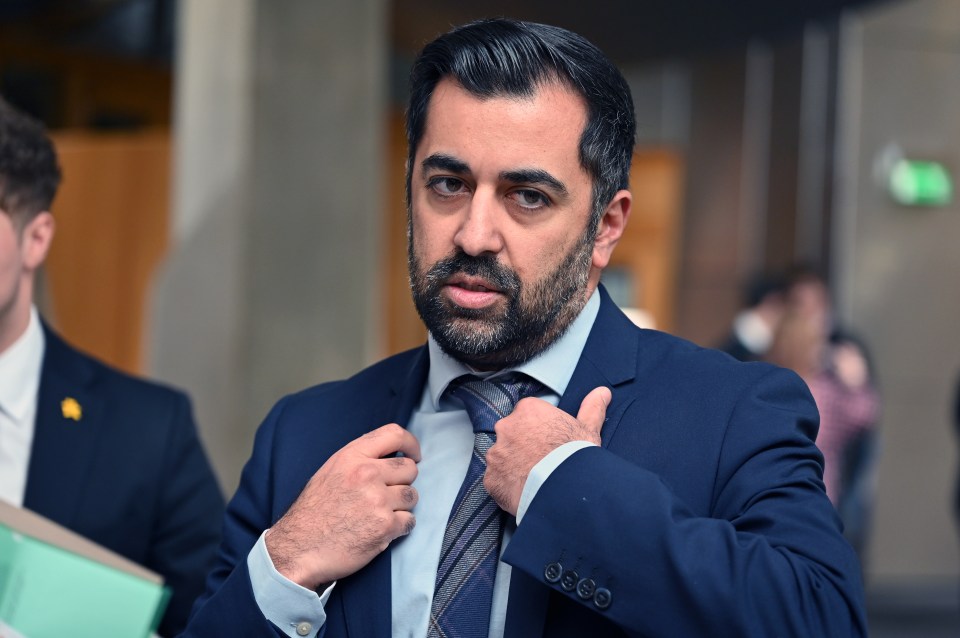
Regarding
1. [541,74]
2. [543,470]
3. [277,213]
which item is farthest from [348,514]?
[277,213]

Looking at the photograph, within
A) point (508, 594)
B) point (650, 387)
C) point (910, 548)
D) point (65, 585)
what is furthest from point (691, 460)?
point (910, 548)

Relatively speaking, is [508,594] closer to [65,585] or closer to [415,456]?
[415,456]

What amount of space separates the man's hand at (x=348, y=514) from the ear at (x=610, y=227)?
0.37 m

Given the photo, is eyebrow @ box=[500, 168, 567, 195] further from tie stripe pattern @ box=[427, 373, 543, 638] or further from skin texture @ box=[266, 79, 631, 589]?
tie stripe pattern @ box=[427, 373, 543, 638]

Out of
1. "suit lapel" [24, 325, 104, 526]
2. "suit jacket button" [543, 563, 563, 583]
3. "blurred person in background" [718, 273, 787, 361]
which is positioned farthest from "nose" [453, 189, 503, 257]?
"blurred person in background" [718, 273, 787, 361]

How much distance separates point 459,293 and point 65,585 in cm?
61

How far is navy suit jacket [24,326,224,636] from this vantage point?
97.6 inches

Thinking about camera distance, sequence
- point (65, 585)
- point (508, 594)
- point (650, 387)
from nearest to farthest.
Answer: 1. point (65, 585)
2. point (508, 594)
3. point (650, 387)

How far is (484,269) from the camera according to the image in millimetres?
1686

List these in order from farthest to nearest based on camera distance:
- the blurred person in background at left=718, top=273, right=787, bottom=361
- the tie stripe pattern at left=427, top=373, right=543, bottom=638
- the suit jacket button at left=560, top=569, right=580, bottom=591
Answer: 1. the blurred person in background at left=718, top=273, right=787, bottom=361
2. the tie stripe pattern at left=427, top=373, right=543, bottom=638
3. the suit jacket button at left=560, top=569, right=580, bottom=591

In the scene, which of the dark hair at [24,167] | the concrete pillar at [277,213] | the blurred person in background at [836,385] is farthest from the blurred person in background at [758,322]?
the dark hair at [24,167]

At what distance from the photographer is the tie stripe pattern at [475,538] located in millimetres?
1637

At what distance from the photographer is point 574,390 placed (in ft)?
5.75

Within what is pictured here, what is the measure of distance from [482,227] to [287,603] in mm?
544
